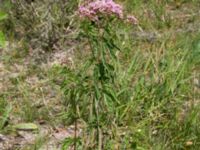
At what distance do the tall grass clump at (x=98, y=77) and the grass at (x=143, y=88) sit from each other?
4 centimetres

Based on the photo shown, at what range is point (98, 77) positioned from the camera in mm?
2639

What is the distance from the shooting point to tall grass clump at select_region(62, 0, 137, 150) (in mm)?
2524

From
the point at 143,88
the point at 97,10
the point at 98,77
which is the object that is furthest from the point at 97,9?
the point at 143,88

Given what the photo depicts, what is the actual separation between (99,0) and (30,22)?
6.09 feet

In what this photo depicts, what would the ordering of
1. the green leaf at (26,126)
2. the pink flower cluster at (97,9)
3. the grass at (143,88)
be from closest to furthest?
the pink flower cluster at (97,9) → the grass at (143,88) → the green leaf at (26,126)

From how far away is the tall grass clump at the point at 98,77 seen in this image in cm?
252

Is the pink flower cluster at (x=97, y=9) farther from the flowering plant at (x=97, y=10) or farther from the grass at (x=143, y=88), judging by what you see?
the grass at (x=143, y=88)

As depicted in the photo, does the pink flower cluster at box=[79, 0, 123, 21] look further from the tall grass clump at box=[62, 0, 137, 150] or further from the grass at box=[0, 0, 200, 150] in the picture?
the grass at box=[0, 0, 200, 150]

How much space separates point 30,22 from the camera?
436 cm

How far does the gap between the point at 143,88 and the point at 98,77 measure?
0.96 metres

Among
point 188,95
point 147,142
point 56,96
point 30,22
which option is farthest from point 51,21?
point 147,142

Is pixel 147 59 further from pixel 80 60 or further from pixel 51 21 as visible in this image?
pixel 51 21

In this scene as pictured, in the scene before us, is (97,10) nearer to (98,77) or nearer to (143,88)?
(98,77)

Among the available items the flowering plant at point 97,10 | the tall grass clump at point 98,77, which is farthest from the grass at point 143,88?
the flowering plant at point 97,10
